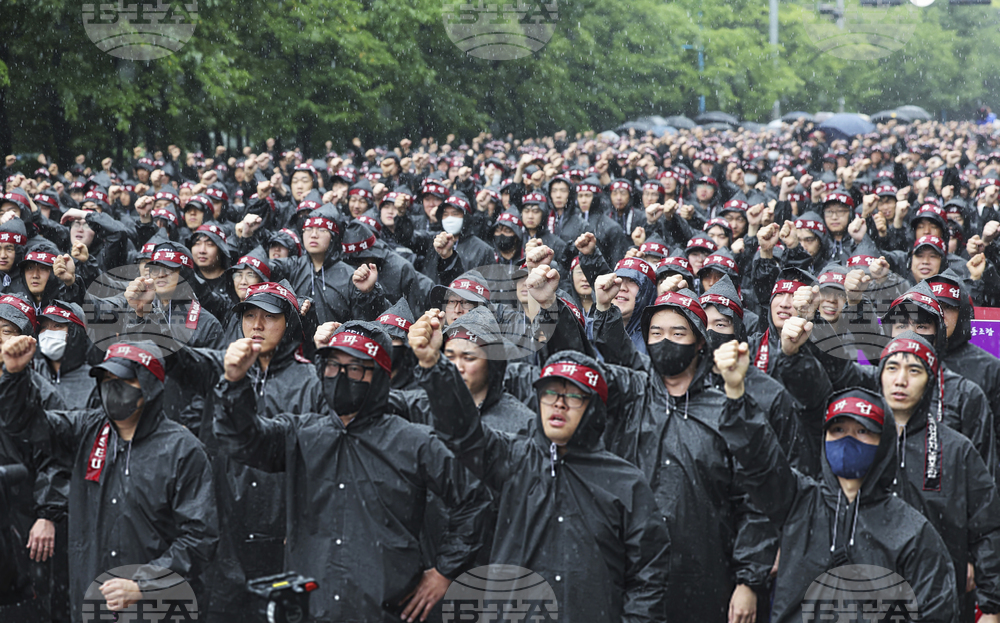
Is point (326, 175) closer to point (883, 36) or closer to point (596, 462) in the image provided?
point (596, 462)

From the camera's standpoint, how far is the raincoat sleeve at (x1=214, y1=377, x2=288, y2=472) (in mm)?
A: 5062

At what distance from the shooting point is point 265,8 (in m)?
24.1

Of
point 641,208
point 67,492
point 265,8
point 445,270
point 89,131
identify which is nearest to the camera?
point 67,492

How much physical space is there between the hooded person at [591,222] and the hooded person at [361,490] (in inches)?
286

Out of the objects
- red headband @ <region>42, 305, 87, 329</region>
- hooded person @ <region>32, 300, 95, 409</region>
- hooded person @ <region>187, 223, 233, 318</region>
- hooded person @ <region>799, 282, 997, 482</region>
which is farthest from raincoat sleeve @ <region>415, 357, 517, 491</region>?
hooded person @ <region>187, 223, 233, 318</region>

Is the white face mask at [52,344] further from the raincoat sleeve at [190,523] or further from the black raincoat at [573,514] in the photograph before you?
the black raincoat at [573,514]

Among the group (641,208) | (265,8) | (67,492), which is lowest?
(67,492)

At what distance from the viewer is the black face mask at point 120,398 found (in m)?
5.42

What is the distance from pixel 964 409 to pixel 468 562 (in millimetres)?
3018

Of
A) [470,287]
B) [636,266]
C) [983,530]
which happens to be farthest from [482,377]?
[636,266]

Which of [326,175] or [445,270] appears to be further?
[326,175]

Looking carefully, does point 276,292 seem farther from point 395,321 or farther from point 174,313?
point 174,313

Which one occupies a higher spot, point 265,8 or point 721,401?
point 265,8

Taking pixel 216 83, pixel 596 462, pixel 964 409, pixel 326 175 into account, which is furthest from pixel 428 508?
pixel 216 83
